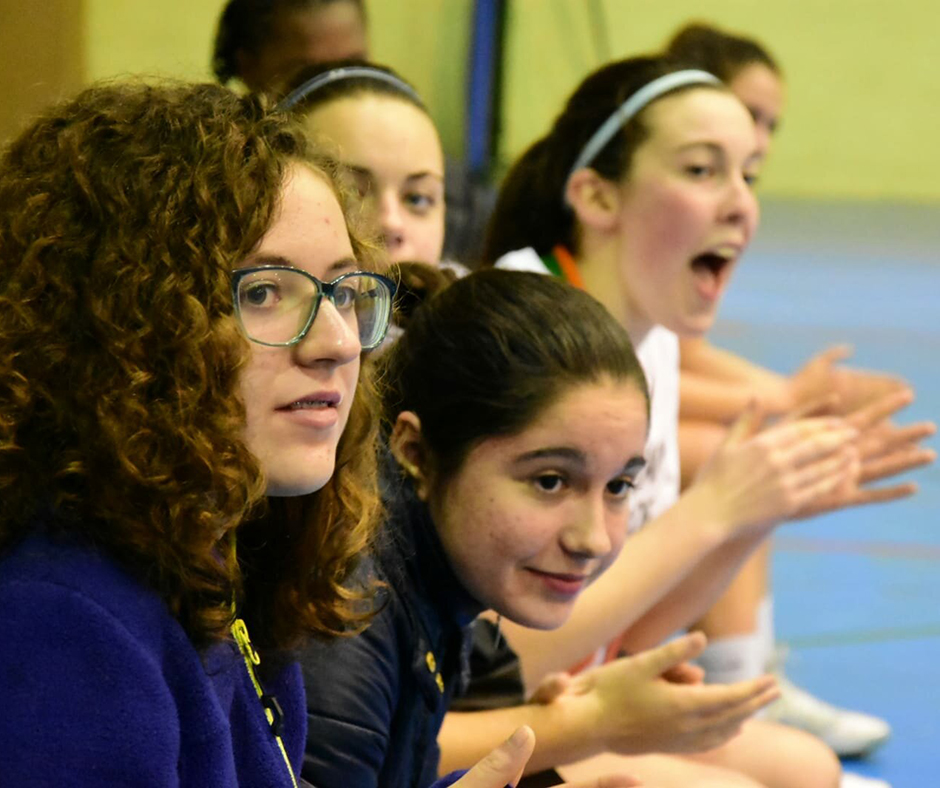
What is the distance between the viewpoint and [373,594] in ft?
3.56

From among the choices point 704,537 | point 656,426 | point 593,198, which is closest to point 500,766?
point 704,537

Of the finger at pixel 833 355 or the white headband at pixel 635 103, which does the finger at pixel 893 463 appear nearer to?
the finger at pixel 833 355

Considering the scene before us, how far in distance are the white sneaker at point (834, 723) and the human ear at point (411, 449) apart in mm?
1136

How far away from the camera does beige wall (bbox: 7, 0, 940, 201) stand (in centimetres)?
429

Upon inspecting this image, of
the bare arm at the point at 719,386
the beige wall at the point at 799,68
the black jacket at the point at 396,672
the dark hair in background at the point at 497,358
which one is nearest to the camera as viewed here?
the black jacket at the point at 396,672

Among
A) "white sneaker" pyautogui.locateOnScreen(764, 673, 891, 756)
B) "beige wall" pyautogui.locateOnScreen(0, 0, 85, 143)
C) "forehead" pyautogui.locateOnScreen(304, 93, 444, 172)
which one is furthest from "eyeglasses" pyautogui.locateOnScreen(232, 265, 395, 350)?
"white sneaker" pyautogui.locateOnScreen(764, 673, 891, 756)

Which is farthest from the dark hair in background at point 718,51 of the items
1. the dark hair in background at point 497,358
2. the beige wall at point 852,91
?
the beige wall at point 852,91

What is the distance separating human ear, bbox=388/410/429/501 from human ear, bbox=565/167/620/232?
2.59 feet

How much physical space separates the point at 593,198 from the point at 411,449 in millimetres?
825

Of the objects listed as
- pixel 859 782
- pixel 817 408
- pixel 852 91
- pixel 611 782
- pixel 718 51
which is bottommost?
pixel 859 782

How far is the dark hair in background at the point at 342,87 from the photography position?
1864mm

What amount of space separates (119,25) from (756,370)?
1.27 meters

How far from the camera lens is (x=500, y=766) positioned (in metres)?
0.93

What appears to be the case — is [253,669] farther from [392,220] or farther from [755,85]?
[755,85]
